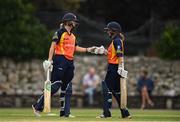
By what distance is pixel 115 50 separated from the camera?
21688 millimetres

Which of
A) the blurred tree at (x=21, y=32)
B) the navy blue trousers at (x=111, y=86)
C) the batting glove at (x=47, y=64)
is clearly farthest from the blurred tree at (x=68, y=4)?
the batting glove at (x=47, y=64)

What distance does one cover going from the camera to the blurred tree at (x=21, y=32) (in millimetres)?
39219

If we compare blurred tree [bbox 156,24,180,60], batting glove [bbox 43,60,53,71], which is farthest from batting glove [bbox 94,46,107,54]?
blurred tree [bbox 156,24,180,60]

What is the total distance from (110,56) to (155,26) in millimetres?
18913

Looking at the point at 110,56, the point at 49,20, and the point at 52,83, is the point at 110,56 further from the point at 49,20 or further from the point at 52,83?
the point at 49,20

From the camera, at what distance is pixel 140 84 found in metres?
38.3

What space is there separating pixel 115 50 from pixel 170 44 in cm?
1854

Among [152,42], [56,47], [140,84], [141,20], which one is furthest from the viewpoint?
[141,20]

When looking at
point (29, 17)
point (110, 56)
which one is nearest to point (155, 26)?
point (29, 17)

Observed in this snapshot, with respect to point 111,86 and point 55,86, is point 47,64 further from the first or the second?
point 111,86

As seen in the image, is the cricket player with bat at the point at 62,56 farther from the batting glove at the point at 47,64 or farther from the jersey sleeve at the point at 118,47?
the jersey sleeve at the point at 118,47

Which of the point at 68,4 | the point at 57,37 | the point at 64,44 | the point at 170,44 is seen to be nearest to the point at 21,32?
the point at 68,4

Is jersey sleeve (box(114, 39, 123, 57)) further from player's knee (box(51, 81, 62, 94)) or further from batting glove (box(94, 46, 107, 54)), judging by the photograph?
player's knee (box(51, 81, 62, 94))

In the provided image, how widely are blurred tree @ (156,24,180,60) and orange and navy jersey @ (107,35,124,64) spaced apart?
18.1m
